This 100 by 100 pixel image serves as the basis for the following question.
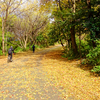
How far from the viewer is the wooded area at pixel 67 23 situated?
836 centimetres

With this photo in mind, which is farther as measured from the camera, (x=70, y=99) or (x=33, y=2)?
(x=33, y=2)

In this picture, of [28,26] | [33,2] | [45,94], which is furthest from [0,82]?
[28,26]

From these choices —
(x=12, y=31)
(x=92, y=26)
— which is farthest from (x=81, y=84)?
(x=12, y=31)

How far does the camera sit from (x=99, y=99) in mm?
3953

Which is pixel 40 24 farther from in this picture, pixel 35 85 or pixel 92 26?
pixel 35 85

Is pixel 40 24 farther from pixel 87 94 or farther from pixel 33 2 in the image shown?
pixel 87 94

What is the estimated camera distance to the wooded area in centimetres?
836

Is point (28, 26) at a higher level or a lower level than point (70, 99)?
higher

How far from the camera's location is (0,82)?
18.0 feet

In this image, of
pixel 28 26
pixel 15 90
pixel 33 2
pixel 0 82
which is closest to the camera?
pixel 15 90

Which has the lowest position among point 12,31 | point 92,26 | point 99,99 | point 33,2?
point 99,99

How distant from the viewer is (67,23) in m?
10.6

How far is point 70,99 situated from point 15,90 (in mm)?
2469

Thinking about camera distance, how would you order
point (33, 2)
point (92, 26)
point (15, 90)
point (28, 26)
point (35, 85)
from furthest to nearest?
point (28, 26), point (33, 2), point (92, 26), point (35, 85), point (15, 90)
